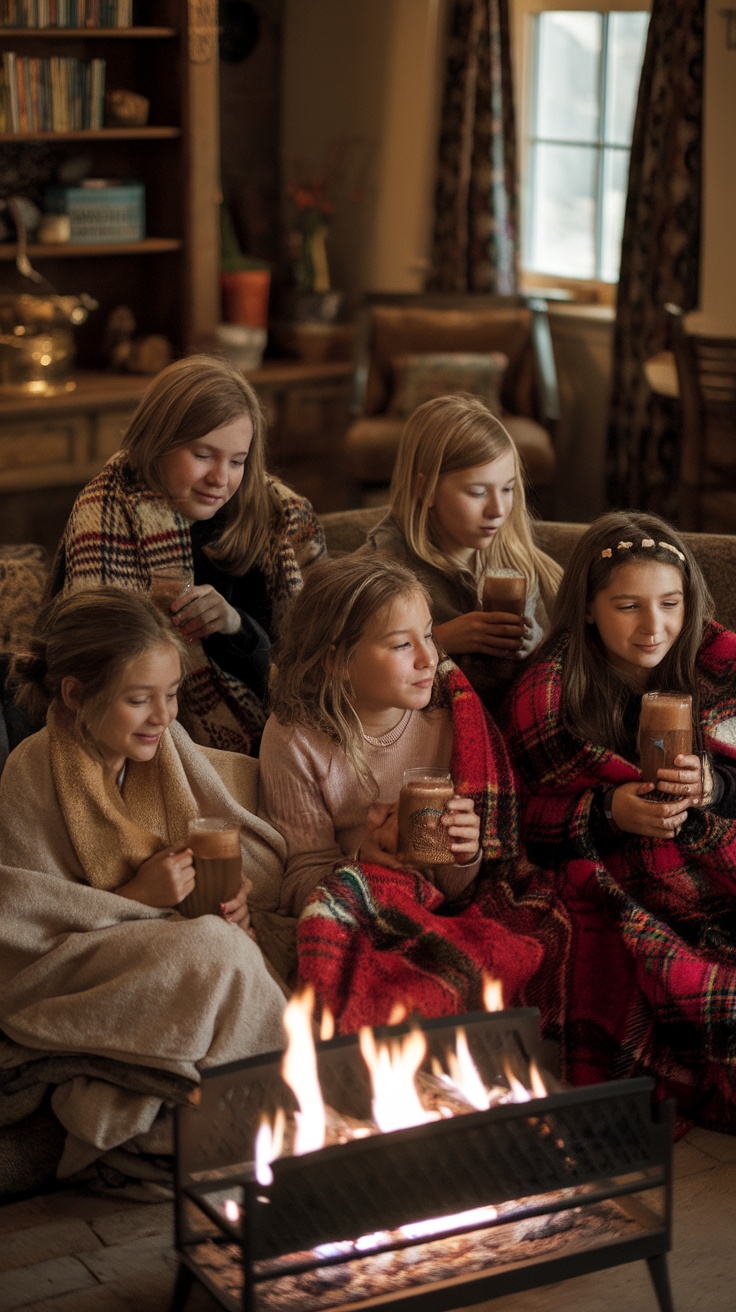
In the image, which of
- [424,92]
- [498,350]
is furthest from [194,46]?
[498,350]

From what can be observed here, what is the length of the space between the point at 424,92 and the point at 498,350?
3.63 feet

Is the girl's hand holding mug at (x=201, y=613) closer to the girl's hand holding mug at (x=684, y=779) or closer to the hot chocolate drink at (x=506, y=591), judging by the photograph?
the hot chocolate drink at (x=506, y=591)

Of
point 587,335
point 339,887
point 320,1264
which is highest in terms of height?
point 587,335

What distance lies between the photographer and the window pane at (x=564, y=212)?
18.9 ft

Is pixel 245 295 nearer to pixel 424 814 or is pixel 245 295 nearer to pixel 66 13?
pixel 66 13

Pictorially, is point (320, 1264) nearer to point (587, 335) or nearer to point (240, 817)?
point (240, 817)

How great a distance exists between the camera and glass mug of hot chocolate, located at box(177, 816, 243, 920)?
203 cm

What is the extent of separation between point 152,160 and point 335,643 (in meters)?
3.70

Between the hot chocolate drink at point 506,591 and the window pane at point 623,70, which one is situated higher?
the window pane at point 623,70

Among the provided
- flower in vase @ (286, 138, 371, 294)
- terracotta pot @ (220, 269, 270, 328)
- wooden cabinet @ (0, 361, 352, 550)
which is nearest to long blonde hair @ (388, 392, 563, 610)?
wooden cabinet @ (0, 361, 352, 550)

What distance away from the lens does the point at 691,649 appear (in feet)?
8.06

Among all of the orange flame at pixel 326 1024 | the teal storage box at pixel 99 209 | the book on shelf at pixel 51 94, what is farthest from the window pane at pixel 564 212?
the orange flame at pixel 326 1024

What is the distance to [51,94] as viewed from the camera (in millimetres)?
5094

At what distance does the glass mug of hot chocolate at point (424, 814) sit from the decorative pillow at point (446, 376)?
3222 mm
